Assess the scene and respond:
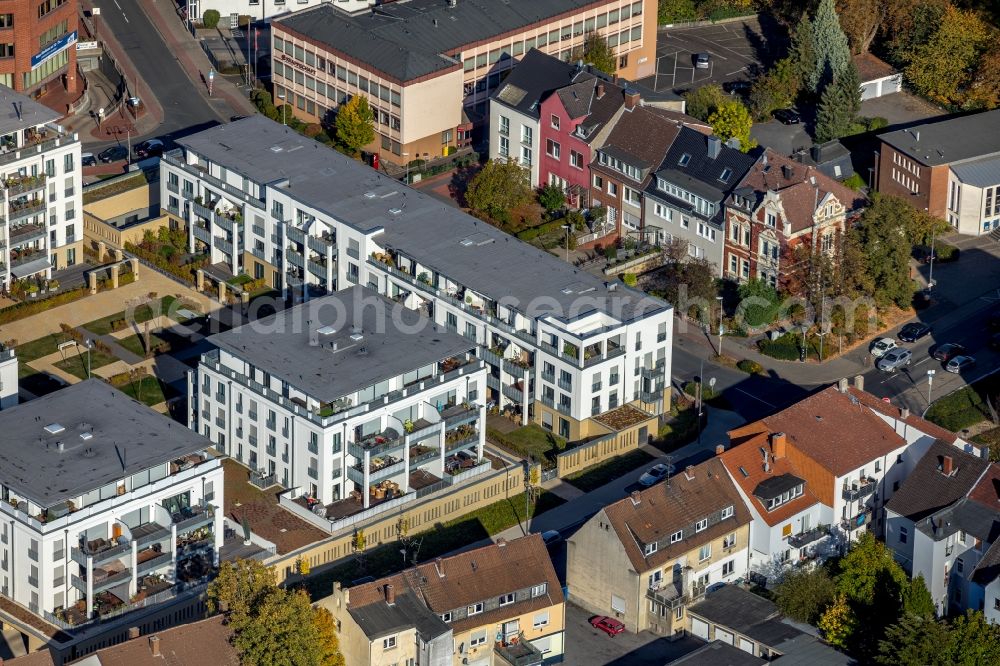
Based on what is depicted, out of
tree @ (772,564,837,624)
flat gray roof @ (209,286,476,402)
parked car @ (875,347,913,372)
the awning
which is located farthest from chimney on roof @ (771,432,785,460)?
the awning

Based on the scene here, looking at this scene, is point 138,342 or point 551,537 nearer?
point 551,537

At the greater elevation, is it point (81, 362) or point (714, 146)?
point (714, 146)

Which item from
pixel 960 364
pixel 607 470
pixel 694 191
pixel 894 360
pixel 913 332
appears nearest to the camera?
pixel 607 470

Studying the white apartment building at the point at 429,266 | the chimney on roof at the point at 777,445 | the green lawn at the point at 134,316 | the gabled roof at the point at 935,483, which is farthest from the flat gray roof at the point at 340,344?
the gabled roof at the point at 935,483

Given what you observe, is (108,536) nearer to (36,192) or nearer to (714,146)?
(36,192)

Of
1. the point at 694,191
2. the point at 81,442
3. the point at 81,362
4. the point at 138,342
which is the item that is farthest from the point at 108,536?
the point at 694,191

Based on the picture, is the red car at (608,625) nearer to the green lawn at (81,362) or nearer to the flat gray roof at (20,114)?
the green lawn at (81,362)

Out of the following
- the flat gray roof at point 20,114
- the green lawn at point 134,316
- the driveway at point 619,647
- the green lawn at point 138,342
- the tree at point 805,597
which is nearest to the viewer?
the driveway at point 619,647
